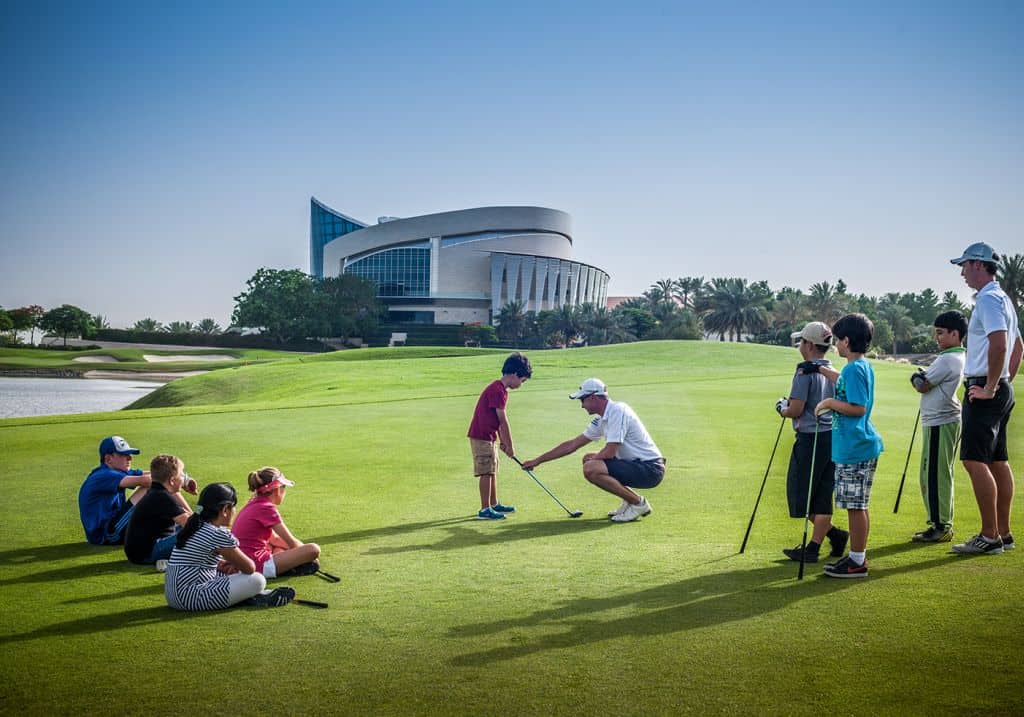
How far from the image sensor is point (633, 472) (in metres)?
10.0

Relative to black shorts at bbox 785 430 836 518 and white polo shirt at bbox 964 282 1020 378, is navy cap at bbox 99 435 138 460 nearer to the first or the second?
black shorts at bbox 785 430 836 518

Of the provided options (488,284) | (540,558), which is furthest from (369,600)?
(488,284)

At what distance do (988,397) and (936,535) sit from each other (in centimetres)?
152

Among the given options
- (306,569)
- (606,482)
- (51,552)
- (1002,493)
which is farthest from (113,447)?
(1002,493)

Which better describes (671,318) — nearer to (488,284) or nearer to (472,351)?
(472,351)

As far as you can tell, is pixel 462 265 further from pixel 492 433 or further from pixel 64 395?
pixel 492 433

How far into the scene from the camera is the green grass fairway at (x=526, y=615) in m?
4.95

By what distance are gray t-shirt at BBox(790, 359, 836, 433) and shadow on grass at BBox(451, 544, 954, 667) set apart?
1350 millimetres

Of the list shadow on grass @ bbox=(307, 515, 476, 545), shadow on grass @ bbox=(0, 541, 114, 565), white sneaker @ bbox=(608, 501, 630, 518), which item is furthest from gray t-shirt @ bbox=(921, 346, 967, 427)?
shadow on grass @ bbox=(0, 541, 114, 565)

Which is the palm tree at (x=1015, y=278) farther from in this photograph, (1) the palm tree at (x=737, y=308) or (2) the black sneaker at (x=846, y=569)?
(2) the black sneaker at (x=846, y=569)

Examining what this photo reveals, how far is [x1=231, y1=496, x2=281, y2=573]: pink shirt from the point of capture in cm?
749

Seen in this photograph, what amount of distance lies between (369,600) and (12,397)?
52846mm

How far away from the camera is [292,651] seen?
5.69 m

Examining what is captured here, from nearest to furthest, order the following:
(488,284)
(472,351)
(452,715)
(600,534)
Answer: (452,715) → (600,534) → (472,351) → (488,284)
